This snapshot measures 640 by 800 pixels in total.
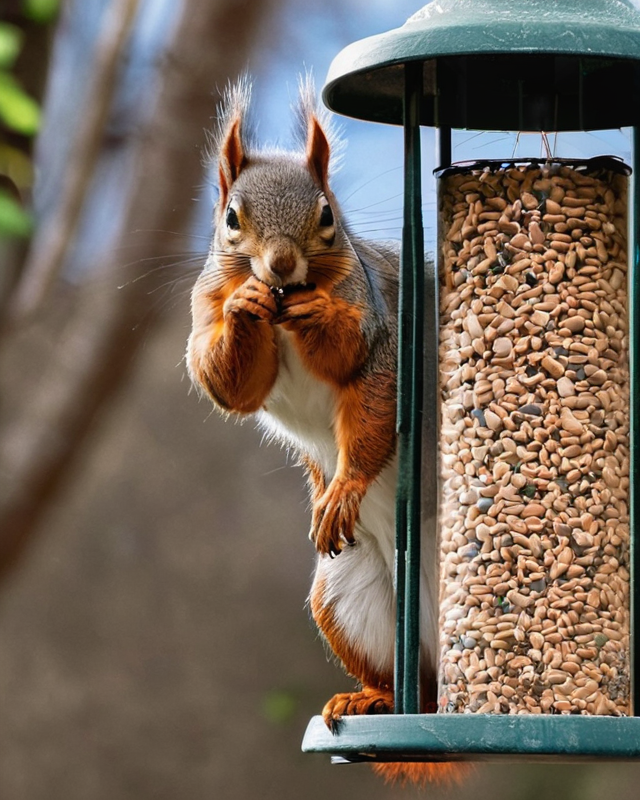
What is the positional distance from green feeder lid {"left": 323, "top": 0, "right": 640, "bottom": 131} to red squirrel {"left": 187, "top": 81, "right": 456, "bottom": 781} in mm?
182

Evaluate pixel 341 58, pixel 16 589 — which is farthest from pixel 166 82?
pixel 16 589

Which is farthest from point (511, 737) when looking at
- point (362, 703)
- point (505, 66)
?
point (505, 66)

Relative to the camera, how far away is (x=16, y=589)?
458 cm

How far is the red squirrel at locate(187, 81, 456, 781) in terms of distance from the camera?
2145mm

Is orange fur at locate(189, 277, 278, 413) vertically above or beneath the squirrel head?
beneath

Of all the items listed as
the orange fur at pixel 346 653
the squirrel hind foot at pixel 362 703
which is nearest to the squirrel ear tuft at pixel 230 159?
the orange fur at pixel 346 653

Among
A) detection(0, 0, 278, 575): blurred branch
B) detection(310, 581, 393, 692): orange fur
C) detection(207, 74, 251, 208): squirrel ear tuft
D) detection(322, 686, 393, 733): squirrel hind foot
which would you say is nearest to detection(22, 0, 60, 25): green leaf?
detection(0, 0, 278, 575): blurred branch

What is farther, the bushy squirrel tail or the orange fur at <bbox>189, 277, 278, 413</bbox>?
the bushy squirrel tail

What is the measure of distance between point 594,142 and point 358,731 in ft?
2.69

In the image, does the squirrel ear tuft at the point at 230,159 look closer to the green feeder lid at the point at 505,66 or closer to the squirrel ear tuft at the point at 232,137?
the squirrel ear tuft at the point at 232,137

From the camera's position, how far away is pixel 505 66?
2.03m

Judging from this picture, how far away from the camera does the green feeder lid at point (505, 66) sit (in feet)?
5.97

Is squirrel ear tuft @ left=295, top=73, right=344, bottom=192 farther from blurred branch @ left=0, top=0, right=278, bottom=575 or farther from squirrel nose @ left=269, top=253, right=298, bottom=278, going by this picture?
blurred branch @ left=0, top=0, right=278, bottom=575

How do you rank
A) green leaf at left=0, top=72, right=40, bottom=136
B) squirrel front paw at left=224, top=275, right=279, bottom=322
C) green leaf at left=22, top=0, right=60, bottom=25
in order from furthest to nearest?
green leaf at left=22, top=0, right=60, bottom=25
green leaf at left=0, top=72, right=40, bottom=136
squirrel front paw at left=224, top=275, right=279, bottom=322
